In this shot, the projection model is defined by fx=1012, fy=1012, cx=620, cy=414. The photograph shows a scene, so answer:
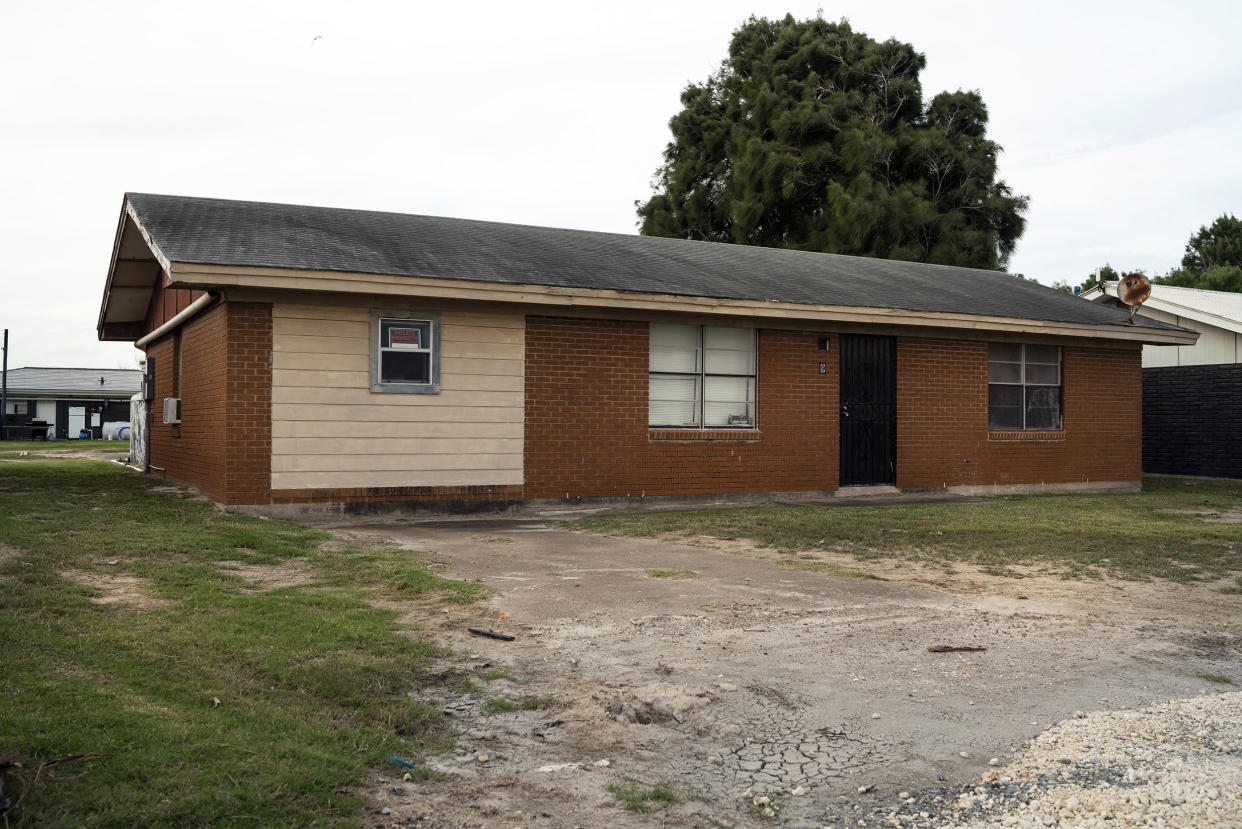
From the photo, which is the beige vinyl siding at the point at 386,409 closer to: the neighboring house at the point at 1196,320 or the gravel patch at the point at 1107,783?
the gravel patch at the point at 1107,783

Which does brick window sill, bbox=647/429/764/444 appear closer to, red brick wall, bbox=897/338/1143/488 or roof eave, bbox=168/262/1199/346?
roof eave, bbox=168/262/1199/346

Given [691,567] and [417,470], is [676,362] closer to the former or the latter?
[417,470]

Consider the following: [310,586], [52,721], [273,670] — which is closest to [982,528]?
[310,586]

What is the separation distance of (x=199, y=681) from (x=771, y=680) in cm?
271

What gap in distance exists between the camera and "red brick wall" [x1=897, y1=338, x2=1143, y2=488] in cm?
1612

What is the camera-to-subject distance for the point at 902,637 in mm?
6055

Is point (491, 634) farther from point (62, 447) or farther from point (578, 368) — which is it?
point (62, 447)

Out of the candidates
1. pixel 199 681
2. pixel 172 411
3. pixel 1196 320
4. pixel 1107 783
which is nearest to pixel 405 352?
pixel 172 411

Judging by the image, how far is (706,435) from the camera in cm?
1448

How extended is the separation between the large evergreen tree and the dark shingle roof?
1419 cm

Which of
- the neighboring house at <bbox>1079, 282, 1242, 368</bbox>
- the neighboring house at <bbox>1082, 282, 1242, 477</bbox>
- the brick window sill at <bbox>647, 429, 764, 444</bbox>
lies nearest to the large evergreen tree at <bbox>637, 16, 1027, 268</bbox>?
the neighboring house at <bbox>1079, 282, 1242, 368</bbox>

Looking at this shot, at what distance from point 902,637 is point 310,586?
404 cm

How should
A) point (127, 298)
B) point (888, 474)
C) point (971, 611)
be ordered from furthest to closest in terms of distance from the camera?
point (127, 298)
point (888, 474)
point (971, 611)

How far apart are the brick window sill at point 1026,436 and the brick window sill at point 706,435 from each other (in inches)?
184
